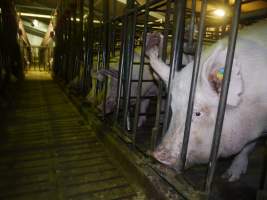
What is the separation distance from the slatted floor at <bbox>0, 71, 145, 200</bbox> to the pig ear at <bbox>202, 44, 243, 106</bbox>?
100 centimetres

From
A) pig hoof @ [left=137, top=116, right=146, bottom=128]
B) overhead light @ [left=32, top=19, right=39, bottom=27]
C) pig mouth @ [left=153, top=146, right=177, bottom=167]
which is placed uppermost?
overhead light @ [left=32, top=19, right=39, bottom=27]

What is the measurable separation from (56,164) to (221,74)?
5.41 ft

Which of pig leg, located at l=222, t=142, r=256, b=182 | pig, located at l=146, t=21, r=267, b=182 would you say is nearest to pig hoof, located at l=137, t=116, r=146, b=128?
pig leg, located at l=222, t=142, r=256, b=182

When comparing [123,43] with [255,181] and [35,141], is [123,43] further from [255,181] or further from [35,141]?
[255,181]

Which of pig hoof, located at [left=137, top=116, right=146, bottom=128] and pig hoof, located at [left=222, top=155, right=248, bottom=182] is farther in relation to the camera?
pig hoof, located at [left=137, top=116, right=146, bottom=128]

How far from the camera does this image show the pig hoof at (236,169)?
2021 millimetres

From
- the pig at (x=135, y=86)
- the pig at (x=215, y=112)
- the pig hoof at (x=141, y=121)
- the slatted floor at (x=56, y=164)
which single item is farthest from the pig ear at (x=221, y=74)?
the pig hoof at (x=141, y=121)

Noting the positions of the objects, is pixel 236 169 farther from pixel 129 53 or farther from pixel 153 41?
pixel 129 53

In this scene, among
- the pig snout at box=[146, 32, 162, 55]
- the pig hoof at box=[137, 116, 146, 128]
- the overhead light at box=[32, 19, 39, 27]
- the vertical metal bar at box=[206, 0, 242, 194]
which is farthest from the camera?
the overhead light at box=[32, 19, 39, 27]

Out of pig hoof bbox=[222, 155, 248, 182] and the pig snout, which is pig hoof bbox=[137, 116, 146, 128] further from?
pig hoof bbox=[222, 155, 248, 182]

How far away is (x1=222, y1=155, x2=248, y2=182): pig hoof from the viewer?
202cm

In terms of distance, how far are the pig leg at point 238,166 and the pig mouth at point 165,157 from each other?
25.9 inches

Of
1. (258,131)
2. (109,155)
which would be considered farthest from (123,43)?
(258,131)

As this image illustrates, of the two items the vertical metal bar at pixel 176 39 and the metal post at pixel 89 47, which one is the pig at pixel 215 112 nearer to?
the vertical metal bar at pixel 176 39
